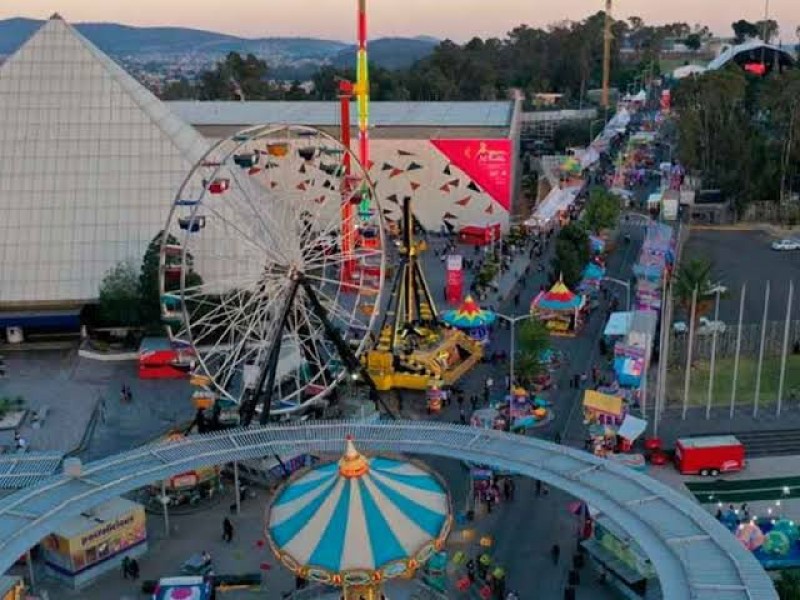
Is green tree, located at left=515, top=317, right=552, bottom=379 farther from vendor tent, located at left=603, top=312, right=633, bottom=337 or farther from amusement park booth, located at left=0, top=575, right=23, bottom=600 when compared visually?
amusement park booth, located at left=0, top=575, right=23, bottom=600

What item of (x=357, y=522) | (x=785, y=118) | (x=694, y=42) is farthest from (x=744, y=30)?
(x=357, y=522)

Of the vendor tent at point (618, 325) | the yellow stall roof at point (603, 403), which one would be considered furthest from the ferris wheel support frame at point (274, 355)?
the vendor tent at point (618, 325)

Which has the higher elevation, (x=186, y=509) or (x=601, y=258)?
(x=601, y=258)

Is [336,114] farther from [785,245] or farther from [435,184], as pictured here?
[785,245]

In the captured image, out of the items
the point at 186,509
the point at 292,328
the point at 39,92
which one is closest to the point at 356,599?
the point at 186,509

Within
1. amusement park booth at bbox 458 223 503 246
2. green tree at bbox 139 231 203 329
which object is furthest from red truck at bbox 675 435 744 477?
amusement park booth at bbox 458 223 503 246

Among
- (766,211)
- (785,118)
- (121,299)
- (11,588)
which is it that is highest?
(785,118)

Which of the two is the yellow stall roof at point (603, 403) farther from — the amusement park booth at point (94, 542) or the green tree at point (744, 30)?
the green tree at point (744, 30)

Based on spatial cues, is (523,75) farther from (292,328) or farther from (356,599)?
(356,599)

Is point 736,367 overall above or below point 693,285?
below
